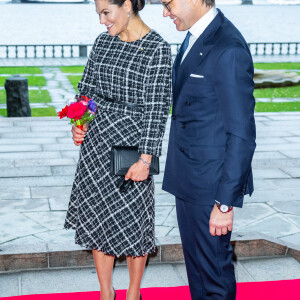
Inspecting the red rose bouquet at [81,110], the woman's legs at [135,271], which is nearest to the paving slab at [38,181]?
the woman's legs at [135,271]

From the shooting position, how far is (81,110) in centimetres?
345

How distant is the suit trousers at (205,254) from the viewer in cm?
295

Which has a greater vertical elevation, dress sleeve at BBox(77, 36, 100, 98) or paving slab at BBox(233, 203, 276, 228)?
dress sleeve at BBox(77, 36, 100, 98)

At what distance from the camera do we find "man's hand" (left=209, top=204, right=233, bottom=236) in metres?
2.79

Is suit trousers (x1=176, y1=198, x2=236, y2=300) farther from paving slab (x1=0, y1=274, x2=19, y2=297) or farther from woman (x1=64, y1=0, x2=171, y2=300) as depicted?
paving slab (x1=0, y1=274, x2=19, y2=297)

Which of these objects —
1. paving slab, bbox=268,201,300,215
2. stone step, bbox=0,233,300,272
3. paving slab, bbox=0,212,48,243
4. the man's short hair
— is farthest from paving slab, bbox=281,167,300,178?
the man's short hair

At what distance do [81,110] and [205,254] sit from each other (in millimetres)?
1102

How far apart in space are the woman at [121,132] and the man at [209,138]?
31cm

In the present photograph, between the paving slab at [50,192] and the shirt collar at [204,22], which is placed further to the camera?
the paving slab at [50,192]

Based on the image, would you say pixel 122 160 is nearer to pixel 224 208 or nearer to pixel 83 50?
pixel 224 208

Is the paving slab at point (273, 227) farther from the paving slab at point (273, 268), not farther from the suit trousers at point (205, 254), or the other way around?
the suit trousers at point (205, 254)

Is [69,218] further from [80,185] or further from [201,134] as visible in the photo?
[201,134]

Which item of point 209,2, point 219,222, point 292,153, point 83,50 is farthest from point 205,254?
point 83,50

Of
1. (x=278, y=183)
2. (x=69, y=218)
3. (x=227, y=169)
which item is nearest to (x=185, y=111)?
(x=227, y=169)
